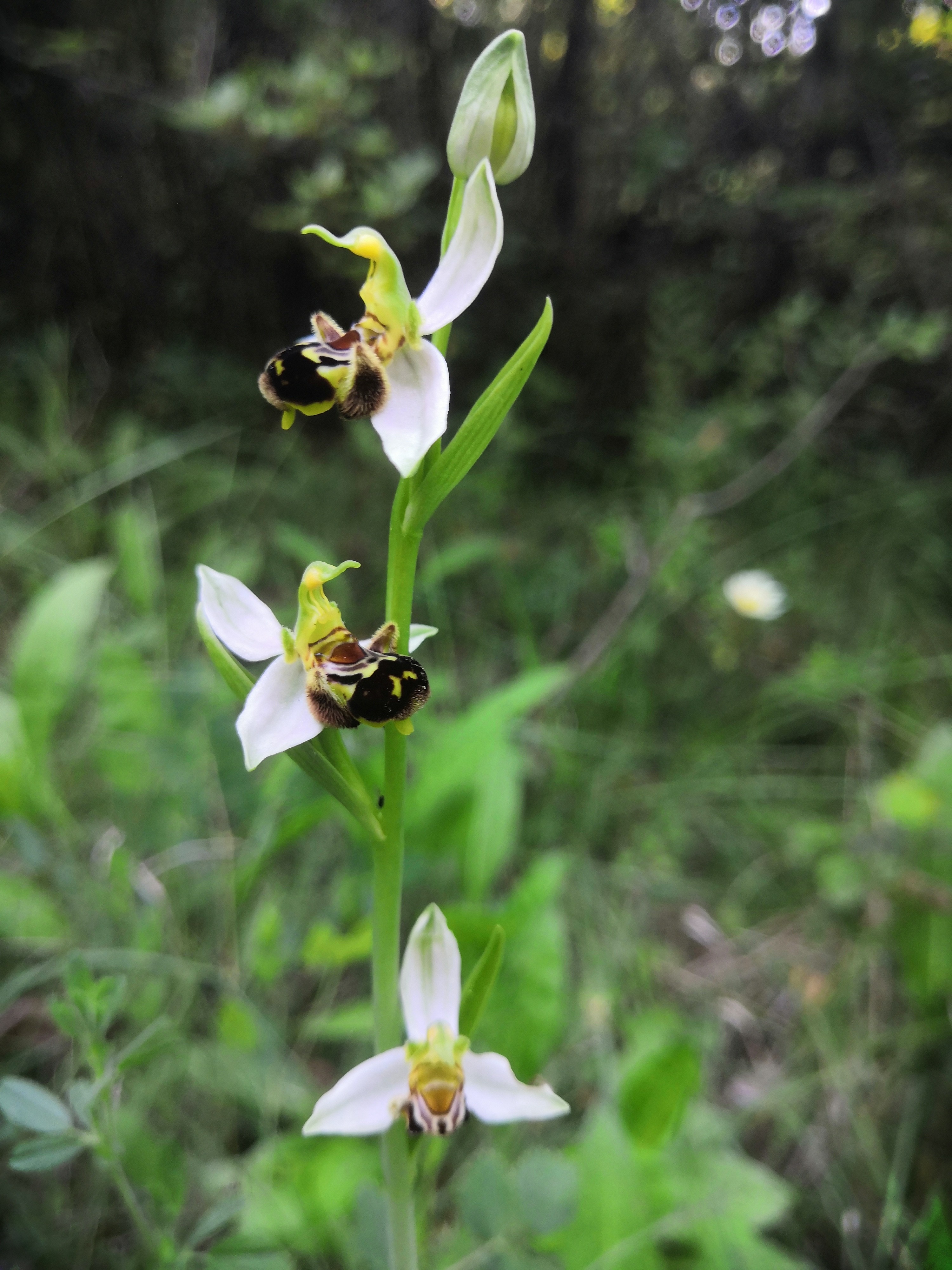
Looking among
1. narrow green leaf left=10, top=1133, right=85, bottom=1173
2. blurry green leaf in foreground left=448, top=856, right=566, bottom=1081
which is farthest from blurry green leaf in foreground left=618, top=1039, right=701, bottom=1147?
narrow green leaf left=10, top=1133, right=85, bottom=1173

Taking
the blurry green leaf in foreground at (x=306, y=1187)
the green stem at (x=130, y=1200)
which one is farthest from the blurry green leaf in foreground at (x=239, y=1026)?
the green stem at (x=130, y=1200)

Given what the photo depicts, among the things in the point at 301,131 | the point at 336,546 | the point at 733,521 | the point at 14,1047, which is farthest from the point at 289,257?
the point at 14,1047

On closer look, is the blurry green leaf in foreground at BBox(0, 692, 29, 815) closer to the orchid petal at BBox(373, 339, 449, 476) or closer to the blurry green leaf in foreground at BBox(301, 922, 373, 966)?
the blurry green leaf in foreground at BBox(301, 922, 373, 966)

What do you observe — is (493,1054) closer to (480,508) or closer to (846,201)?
(480,508)

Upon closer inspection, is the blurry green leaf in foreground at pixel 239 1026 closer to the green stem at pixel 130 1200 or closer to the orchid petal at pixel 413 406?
the green stem at pixel 130 1200

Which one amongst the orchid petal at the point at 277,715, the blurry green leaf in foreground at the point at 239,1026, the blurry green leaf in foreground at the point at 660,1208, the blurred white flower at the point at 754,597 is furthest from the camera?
the blurred white flower at the point at 754,597

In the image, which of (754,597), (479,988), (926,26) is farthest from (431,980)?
(926,26)

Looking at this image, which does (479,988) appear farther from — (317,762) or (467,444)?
(467,444)

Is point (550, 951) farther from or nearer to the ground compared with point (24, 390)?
nearer to the ground
